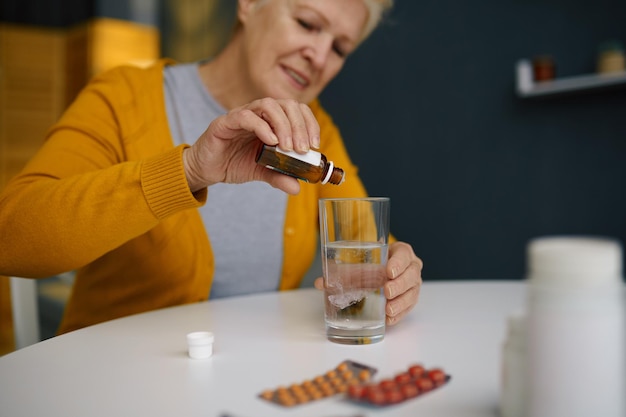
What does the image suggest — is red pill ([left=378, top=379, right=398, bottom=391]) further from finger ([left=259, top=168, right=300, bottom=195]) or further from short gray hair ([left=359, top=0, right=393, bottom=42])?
short gray hair ([left=359, top=0, right=393, bottom=42])

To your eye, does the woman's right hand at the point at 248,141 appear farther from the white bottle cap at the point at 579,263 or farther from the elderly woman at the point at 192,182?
the white bottle cap at the point at 579,263

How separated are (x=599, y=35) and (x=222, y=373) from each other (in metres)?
2.18

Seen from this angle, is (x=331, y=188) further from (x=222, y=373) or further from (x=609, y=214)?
(x=609, y=214)

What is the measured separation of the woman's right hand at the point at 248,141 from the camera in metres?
0.80

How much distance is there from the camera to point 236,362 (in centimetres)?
71

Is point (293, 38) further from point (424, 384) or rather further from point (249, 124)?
point (424, 384)

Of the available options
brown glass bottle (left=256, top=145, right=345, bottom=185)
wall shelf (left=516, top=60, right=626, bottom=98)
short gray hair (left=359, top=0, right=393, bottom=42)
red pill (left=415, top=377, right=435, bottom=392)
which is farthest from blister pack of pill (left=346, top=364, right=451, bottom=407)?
wall shelf (left=516, top=60, right=626, bottom=98)

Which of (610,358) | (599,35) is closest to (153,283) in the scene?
(610,358)

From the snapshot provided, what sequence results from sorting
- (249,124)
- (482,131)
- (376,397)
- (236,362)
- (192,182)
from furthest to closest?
(482,131) → (192,182) → (249,124) → (236,362) → (376,397)

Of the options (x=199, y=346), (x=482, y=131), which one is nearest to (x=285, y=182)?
(x=199, y=346)

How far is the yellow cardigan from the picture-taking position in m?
0.88

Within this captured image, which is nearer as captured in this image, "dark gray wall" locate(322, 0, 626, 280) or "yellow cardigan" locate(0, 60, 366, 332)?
"yellow cardigan" locate(0, 60, 366, 332)

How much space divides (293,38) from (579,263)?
98cm

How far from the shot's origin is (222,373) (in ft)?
2.18
